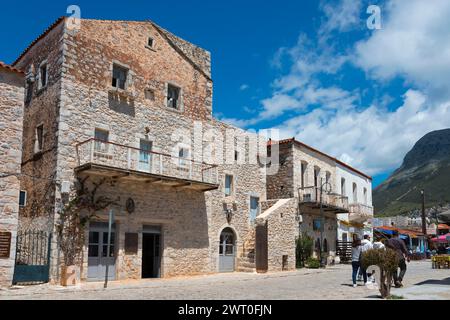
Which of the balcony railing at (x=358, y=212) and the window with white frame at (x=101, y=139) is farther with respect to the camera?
the balcony railing at (x=358, y=212)

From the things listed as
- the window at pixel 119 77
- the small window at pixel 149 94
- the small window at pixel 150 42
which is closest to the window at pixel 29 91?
the window at pixel 119 77

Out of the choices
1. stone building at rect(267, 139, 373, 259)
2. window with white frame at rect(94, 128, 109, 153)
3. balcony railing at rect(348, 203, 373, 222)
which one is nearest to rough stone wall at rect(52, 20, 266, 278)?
window with white frame at rect(94, 128, 109, 153)

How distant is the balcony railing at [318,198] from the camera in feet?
80.1

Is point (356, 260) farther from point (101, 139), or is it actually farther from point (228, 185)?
point (101, 139)

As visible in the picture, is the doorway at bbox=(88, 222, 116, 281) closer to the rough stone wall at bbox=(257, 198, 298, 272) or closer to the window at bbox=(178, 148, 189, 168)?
the window at bbox=(178, 148, 189, 168)

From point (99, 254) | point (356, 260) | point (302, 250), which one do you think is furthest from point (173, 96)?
point (302, 250)

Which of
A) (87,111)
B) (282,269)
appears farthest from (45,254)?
(282,269)

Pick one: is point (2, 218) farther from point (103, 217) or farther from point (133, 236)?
point (133, 236)

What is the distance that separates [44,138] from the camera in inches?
615

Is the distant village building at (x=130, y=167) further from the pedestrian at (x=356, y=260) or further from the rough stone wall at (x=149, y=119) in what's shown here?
the pedestrian at (x=356, y=260)

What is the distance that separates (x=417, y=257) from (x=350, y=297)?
26506 mm

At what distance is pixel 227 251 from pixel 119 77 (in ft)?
30.1

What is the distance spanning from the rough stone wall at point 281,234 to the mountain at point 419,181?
176 ft

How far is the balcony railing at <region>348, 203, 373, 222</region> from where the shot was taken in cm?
2983
